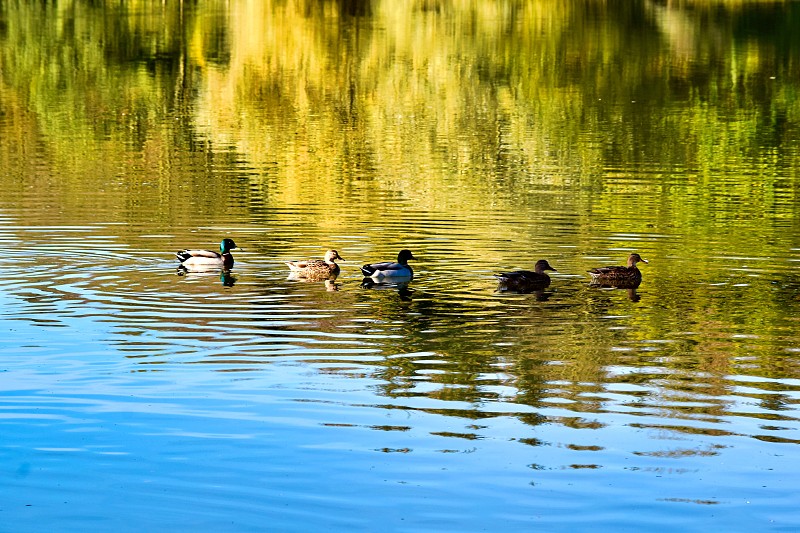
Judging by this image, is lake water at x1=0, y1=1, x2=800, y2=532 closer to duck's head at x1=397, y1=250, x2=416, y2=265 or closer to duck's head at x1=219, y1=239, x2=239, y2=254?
duck's head at x1=219, y1=239, x2=239, y2=254

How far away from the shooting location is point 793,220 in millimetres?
33625

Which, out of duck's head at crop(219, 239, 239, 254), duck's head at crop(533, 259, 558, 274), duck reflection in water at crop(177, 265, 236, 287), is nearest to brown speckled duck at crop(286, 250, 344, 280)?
duck reflection in water at crop(177, 265, 236, 287)

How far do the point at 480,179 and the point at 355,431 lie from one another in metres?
27.6

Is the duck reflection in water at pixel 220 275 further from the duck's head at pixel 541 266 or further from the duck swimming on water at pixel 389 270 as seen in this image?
the duck's head at pixel 541 266

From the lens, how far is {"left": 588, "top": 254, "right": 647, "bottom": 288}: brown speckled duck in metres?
23.9

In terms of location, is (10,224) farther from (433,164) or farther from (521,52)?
(521,52)

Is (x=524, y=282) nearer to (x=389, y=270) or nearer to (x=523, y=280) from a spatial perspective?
(x=523, y=280)

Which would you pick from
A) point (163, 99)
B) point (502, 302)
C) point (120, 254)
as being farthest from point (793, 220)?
point (163, 99)

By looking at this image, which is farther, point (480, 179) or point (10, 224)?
point (480, 179)

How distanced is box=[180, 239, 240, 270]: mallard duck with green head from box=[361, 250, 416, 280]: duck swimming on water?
9.22 ft

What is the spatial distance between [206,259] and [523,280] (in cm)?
613

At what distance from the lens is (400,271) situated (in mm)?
24062

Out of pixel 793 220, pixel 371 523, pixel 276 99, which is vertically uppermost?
pixel 276 99

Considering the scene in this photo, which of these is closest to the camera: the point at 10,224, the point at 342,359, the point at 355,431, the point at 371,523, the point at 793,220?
the point at 371,523
